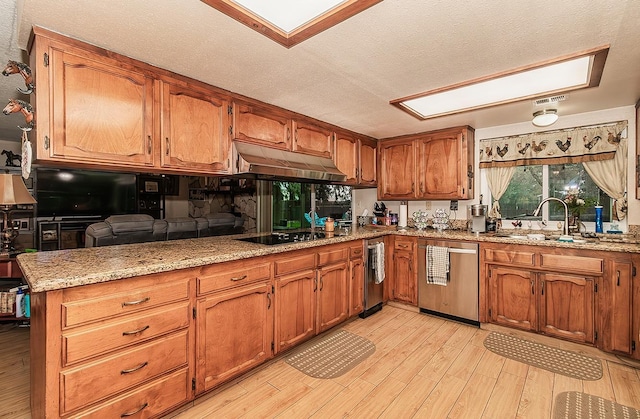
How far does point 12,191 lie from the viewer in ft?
9.49

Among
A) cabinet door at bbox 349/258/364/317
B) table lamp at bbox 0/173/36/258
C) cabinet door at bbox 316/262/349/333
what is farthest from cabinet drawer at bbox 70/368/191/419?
table lamp at bbox 0/173/36/258

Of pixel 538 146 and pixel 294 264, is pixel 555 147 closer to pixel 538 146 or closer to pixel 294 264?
pixel 538 146

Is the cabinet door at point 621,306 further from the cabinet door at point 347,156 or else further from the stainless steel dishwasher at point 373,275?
the cabinet door at point 347,156

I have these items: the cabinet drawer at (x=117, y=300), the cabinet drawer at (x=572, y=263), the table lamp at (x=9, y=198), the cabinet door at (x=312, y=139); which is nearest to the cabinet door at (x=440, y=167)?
the cabinet drawer at (x=572, y=263)

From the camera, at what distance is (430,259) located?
340 centimetres

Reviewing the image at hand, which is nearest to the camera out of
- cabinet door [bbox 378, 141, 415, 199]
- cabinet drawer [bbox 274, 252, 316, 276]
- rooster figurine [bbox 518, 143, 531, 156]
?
cabinet drawer [bbox 274, 252, 316, 276]

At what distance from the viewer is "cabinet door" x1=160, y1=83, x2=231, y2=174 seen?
2178 mm

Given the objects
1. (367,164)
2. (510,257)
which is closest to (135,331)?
(510,257)

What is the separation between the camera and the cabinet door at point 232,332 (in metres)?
1.90

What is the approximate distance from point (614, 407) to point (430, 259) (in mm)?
1769

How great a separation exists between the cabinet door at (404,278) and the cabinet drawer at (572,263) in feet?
4.29

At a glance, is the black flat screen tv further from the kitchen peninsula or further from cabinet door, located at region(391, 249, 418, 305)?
cabinet door, located at region(391, 249, 418, 305)

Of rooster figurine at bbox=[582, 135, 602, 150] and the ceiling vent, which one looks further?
rooster figurine at bbox=[582, 135, 602, 150]

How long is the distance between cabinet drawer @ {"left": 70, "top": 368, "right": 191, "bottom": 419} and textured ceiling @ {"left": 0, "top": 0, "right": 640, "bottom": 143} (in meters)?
1.99
